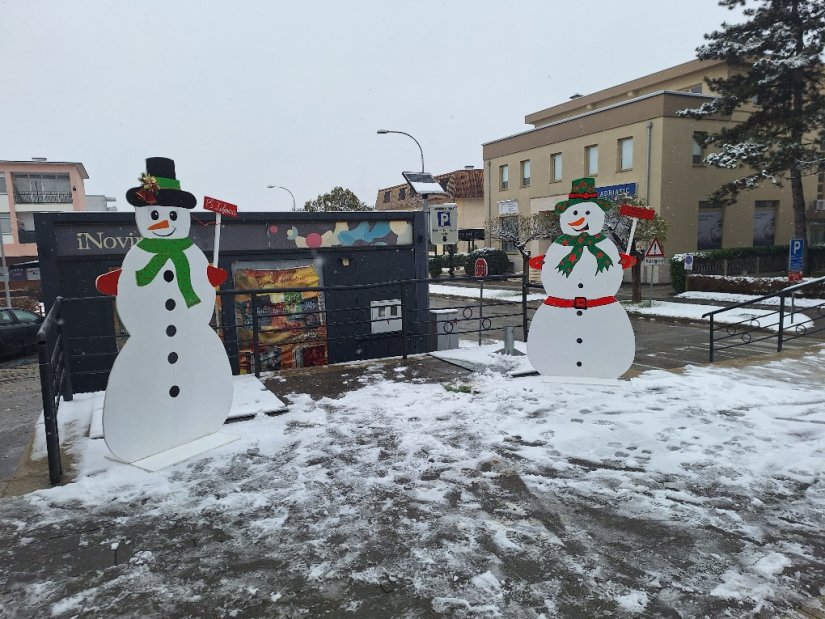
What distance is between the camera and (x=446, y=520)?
11.9 ft

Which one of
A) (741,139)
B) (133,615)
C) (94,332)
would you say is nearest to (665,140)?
(741,139)

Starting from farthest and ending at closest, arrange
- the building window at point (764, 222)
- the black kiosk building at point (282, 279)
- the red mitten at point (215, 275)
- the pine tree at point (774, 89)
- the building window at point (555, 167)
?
the building window at point (555, 167) → the building window at point (764, 222) → the pine tree at point (774, 89) → the black kiosk building at point (282, 279) → the red mitten at point (215, 275)

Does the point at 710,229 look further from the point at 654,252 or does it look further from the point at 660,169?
the point at 654,252

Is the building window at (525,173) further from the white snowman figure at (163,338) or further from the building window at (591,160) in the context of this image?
Answer: the white snowman figure at (163,338)

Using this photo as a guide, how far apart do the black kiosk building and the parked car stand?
27.3ft

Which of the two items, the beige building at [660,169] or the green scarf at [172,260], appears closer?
the green scarf at [172,260]

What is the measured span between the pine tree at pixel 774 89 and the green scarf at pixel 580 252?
65.3 feet

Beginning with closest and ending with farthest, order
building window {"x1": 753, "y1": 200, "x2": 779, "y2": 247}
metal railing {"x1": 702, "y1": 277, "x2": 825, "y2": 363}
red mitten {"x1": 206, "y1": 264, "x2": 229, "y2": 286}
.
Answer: red mitten {"x1": 206, "y1": 264, "x2": 229, "y2": 286}, metal railing {"x1": 702, "y1": 277, "x2": 825, "y2": 363}, building window {"x1": 753, "y1": 200, "x2": 779, "y2": 247}

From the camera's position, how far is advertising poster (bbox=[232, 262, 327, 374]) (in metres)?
9.05

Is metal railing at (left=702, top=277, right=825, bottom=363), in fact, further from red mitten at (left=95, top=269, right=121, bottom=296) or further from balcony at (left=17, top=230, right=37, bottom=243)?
balcony at (left=17, top=230, right=37, bottom=243)

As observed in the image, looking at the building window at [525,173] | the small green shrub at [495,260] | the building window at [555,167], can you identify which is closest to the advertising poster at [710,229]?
the building window at [555,167]

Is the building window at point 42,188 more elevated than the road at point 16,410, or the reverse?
the building window at point 42,188

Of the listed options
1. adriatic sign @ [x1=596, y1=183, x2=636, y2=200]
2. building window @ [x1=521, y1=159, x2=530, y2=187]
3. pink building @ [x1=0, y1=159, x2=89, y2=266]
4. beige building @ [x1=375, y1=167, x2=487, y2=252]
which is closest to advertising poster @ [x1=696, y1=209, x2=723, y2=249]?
adriatic sign @ [x1=596, y1=183, x2=636, y2=200]

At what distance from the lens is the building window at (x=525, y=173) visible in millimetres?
35081
